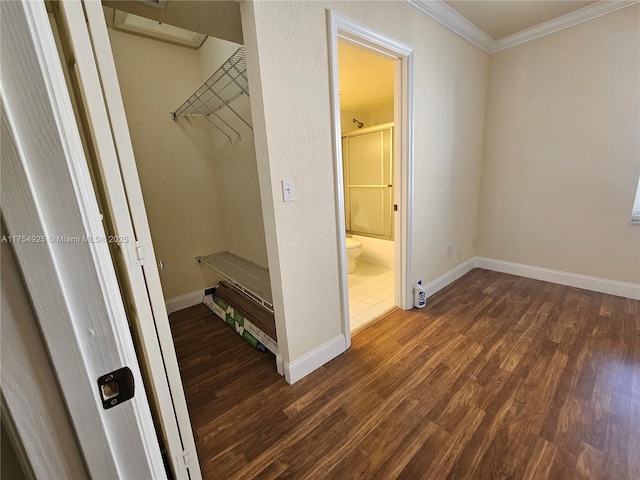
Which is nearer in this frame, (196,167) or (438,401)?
(438,401)

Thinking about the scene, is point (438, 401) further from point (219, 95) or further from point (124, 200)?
point (219, 95)

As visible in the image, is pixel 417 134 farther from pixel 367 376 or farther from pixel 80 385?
pixel 80 385

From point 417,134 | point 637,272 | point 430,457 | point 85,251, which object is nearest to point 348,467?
point 430,457

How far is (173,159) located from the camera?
8.26 ft

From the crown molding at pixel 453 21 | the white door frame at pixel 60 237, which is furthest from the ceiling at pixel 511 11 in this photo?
the white door frame at pixel 60 237

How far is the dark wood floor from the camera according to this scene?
1.17m

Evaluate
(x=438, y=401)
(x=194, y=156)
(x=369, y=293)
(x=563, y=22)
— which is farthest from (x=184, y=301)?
(x=563, y=22)

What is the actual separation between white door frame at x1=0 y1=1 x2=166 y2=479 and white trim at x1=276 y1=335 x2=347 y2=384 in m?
1.30

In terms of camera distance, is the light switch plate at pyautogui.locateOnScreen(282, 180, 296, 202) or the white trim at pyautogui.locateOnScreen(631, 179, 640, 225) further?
the white trim at pyautogui.locateOnScreen(631, 179, 640, 225)

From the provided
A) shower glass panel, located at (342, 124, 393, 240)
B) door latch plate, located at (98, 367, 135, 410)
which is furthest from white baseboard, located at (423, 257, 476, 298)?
door latch plate, located at (98, 367, 135, 410)

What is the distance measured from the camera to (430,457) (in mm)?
1189

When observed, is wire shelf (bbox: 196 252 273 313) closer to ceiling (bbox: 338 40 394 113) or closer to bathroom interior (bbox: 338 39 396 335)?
bathroom interior (bbox: 338 39 396 335)

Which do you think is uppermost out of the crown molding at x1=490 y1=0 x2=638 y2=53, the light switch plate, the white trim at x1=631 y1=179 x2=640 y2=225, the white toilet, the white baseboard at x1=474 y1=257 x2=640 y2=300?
the crown molding at x1=490 y1=0 x2=638 y2=53

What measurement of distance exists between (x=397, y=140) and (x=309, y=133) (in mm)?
973
